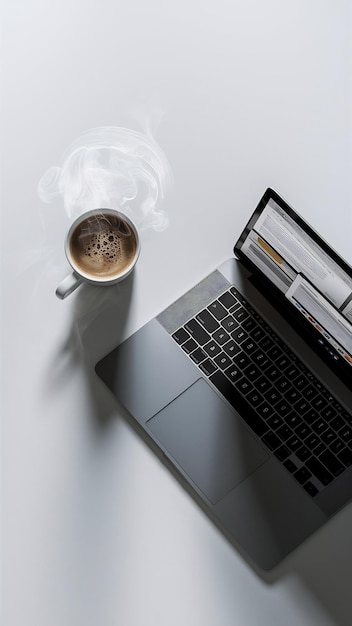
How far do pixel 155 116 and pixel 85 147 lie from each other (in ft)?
0.41

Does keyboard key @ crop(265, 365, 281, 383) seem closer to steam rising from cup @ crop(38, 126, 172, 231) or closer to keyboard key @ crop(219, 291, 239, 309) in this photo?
keyboard key @ crop(219, 291, 239, 309)

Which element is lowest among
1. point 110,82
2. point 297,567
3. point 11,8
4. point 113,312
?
point 297,567

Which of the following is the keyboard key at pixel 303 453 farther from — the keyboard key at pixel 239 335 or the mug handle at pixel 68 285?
the mug handle at pixel 68 285

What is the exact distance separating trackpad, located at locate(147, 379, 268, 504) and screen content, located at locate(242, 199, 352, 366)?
0.19m

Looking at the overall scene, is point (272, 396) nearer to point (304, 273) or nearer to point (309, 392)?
point (309, 392)

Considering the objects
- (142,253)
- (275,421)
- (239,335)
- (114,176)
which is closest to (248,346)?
(239,335)

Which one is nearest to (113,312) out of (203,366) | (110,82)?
(203,366)

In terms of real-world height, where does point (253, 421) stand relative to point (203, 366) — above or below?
below

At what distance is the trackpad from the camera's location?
1.13m

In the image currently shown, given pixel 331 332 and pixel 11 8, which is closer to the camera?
pixel 331 332

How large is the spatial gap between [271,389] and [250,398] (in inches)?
1.4

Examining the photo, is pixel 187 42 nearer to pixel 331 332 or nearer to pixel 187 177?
pixel 187 177

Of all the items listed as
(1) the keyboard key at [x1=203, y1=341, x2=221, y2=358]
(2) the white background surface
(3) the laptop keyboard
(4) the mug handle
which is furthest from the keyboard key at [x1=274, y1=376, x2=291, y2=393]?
(4) the mug handle

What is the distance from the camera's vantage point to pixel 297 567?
1134 mm
